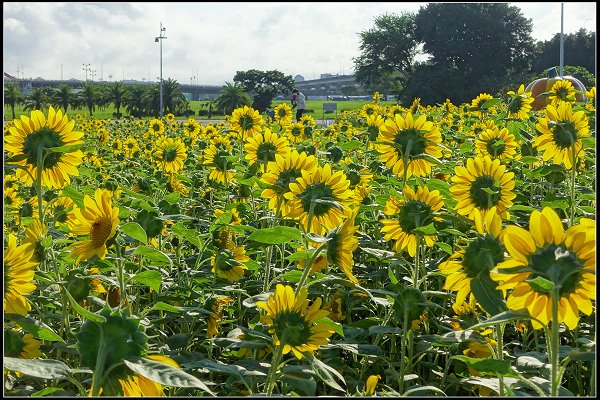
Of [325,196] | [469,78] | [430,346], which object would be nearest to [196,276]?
[325,196]

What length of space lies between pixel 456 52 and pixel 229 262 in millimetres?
31246

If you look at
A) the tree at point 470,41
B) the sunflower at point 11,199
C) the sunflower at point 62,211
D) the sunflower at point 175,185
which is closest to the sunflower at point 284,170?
the sunflower at point 62,211

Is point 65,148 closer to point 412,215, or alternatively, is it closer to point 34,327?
point 34,327

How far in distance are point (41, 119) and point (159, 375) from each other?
93 cm

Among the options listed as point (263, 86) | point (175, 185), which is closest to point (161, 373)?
point (175, 185)

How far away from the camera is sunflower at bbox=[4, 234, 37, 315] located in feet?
3.98

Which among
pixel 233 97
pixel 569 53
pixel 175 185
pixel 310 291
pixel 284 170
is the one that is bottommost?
pixel 310 291

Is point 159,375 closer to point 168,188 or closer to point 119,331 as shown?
point 119,331

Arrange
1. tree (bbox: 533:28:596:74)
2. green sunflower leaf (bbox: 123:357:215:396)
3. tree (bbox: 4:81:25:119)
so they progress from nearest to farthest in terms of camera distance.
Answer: green sunflower leaf (bbox: 123:357:215:396) → tree (bbox: 4:81:25:119) → tree (bbox: 533:28:596:74)

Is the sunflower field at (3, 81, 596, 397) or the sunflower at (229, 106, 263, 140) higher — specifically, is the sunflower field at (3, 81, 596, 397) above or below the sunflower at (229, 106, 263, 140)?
below

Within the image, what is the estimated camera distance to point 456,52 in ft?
102

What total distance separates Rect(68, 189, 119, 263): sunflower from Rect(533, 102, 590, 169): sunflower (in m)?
1.32

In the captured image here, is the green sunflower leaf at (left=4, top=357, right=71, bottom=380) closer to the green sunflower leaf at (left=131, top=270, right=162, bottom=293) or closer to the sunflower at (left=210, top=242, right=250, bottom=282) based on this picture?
the green sunflower leaf at (left=131, top=270, right=162, bottom=293)

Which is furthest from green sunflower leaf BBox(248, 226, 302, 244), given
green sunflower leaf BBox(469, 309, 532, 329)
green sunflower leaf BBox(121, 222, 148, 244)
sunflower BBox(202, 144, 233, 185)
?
sunflower BBox(202, 144, 233, 185)
